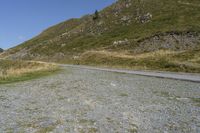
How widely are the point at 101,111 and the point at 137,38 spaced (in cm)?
7429

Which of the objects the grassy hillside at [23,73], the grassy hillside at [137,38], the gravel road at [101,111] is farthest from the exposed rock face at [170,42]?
the gravel road at [101,111]

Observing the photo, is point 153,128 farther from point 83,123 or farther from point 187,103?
point 187,103

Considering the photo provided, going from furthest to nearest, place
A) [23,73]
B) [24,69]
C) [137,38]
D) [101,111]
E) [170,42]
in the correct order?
[137,38] → [170,42] → [24,69] → [23,73] → [101,111]

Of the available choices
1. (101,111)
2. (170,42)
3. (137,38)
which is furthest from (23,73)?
(137,38)

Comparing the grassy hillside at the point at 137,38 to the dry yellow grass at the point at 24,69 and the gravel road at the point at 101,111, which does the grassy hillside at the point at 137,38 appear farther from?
the gravel road at the point at 101,111

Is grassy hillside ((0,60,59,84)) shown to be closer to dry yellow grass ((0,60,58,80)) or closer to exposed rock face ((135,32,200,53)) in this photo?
dry yellow grass ((0,60,58,80))

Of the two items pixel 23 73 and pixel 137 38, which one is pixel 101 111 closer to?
pixel 23 73

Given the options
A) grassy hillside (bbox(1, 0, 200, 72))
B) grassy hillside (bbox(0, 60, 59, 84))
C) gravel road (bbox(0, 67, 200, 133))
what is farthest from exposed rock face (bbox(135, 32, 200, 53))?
gravel road (bbox(0, 67, 200, 133))

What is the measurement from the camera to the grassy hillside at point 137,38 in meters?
54.6

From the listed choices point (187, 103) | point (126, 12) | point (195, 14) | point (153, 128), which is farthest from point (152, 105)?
point (126, 12)

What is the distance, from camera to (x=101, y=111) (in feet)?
46.4

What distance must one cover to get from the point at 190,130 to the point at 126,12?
117 meters

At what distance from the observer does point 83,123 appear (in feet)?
38.8

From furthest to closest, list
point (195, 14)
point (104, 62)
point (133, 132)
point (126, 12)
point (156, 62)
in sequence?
point (126, 12)
point (195, 14)
point (104, 62)
point (156, 62)
point (133, 132)
